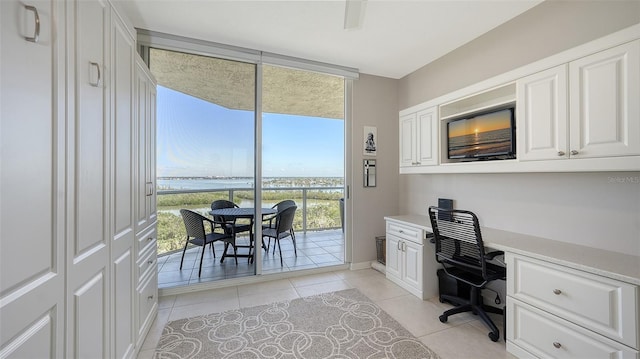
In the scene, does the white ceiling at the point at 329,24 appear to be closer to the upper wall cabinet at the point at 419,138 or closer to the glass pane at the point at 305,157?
the glass pane at the point at 305,157

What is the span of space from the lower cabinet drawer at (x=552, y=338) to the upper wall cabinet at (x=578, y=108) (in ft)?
3.30

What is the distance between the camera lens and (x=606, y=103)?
1557 millimetres

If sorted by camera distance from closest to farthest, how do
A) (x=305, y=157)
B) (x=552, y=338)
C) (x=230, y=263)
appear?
(x=552, y=338) < (x=230, y=263) < (x=305, y=157)

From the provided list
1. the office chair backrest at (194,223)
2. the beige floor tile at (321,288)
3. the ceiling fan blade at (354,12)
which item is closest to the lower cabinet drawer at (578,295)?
the beige floor tile at (321,288)

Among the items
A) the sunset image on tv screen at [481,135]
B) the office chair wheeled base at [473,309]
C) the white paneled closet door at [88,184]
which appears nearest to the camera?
the white paneled closet door at [88,184]

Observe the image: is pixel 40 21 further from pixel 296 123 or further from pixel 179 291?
pixel 296 123

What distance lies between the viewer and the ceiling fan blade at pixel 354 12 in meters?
1.54

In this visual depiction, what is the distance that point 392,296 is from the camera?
2.77 metres

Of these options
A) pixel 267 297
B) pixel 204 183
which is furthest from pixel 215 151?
pixel 267 297

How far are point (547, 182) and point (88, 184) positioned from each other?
124 inches

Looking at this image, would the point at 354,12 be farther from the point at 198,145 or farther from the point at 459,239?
the point at 198,145

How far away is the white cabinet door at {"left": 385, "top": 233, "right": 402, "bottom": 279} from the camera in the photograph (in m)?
3.03

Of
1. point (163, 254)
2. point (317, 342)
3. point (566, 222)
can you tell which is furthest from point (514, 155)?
point (163, 254)

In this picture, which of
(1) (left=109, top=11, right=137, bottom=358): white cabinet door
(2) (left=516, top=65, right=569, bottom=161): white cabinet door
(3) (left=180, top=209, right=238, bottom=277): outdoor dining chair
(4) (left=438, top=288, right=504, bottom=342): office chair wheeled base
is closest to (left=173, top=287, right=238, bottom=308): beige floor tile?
(3) (left=180, top=209, right=238, bottom=277): outdoor dining chair
